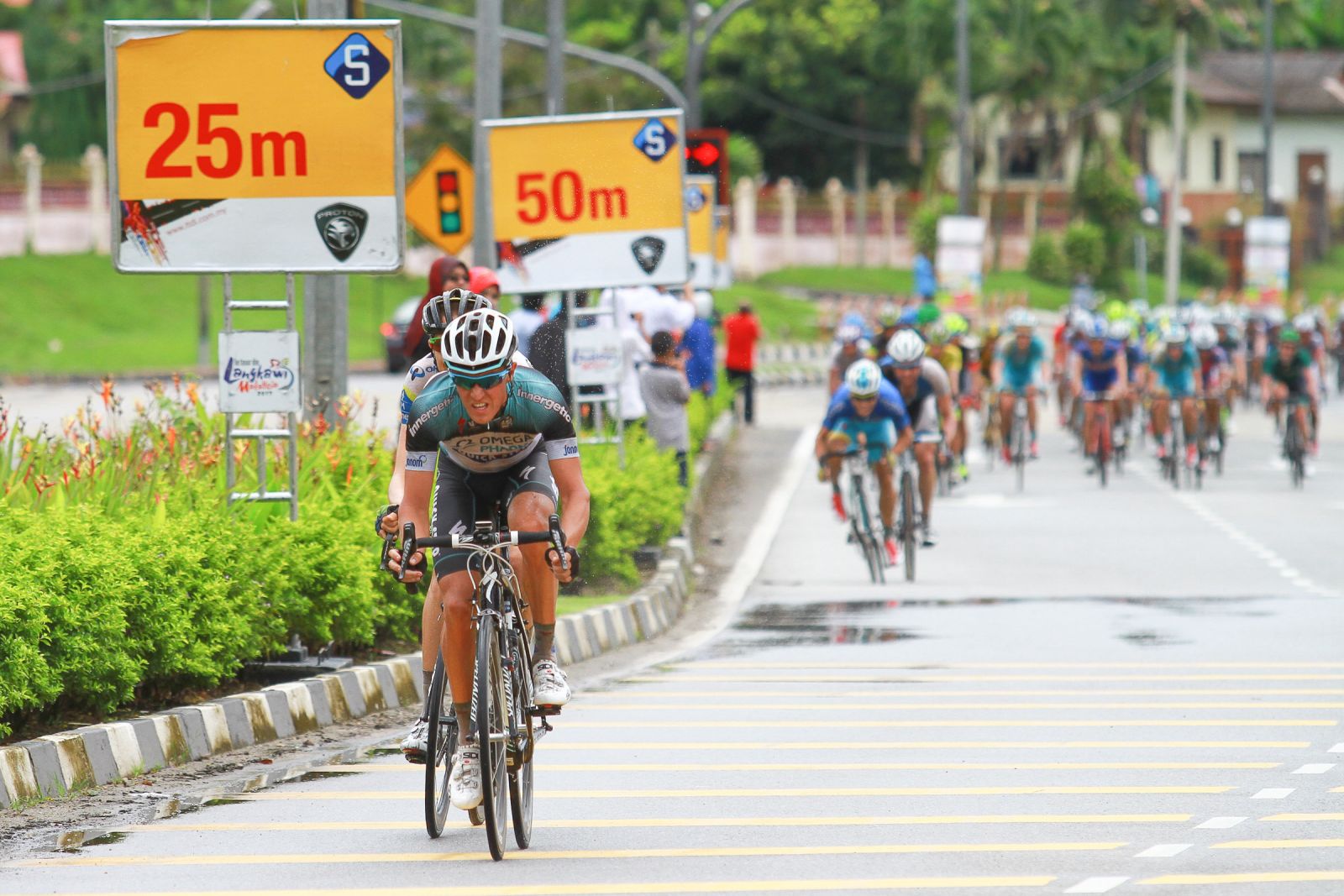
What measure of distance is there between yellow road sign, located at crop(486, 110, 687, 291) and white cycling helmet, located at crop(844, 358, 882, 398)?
57.0 inches

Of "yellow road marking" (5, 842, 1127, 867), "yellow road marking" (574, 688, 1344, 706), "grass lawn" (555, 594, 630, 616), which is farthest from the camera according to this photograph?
"grass lawn" (555, 594, 630, 616)

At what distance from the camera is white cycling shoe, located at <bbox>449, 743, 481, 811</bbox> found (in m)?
7.61

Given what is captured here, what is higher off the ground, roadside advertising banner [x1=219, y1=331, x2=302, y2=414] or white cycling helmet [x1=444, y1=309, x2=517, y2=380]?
white cycling helmet [x1=444, y1=309, x2=517, y2=380]

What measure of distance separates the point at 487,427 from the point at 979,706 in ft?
13.7

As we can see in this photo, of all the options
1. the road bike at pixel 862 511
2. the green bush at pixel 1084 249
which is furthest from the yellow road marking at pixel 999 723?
the green bush at pixel 1084 249

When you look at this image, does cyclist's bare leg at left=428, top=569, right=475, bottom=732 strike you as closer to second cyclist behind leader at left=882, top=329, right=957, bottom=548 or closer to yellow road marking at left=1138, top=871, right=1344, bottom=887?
yellow road marking at left=1138, top=871, right=1344, bottom=887

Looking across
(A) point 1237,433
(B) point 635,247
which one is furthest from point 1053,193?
(B) point 635,247

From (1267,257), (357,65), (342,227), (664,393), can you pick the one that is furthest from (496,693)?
(1267,257)

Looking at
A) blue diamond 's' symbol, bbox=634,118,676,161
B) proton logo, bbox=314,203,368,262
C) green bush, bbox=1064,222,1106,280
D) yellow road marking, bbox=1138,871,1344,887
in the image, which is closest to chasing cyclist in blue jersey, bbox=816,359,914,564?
blue diamond 's' symbol, bbox=634,118,676,161

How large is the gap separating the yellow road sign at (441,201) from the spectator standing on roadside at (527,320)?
3.03ft

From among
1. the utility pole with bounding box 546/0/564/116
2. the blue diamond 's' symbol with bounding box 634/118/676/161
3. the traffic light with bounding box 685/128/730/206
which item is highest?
the utility pole with bounding box 546/0/564/116

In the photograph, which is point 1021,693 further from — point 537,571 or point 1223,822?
point 537,571

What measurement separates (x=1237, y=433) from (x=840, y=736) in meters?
29.5

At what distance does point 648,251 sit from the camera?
59.5ft
